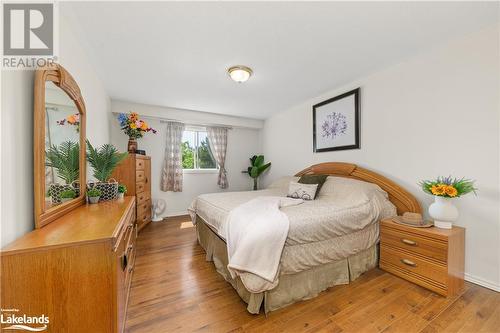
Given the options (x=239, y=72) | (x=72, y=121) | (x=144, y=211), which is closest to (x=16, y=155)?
(x=72, y=121)

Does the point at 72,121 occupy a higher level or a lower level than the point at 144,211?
higher

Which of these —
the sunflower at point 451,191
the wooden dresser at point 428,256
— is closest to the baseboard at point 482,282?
the wooden dresser at point 428,256

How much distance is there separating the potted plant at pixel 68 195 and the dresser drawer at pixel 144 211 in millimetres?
1820

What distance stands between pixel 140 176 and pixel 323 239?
3.04 m

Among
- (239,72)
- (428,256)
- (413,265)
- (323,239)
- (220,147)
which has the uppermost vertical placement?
(239,72)

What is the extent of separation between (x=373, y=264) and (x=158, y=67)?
3.43 m

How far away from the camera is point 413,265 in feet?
6.07

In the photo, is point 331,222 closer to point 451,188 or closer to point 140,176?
point 451,188

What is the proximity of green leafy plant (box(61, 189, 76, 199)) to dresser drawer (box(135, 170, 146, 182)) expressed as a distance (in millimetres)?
1672

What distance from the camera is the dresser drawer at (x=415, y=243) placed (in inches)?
66.0

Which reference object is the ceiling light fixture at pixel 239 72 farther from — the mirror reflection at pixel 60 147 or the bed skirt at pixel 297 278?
the bed skirt at pixel 297 278

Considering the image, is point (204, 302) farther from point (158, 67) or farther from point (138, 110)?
point (138, 110)

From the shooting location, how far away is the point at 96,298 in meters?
0.92

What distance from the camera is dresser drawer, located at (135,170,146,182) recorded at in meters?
3.18
